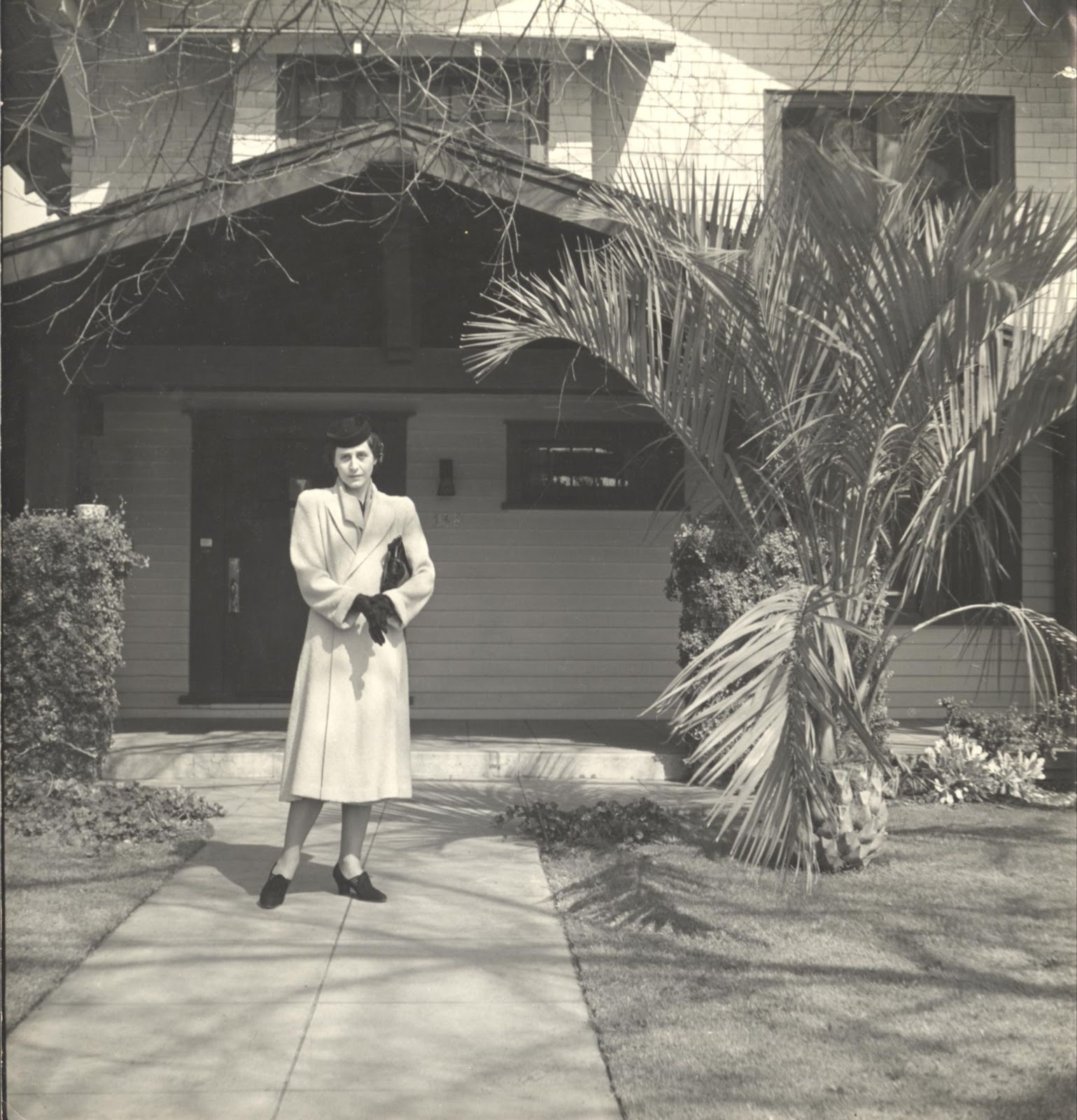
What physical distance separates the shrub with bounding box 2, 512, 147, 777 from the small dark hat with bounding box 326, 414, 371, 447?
9.74 feet

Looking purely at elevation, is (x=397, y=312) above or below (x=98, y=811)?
above

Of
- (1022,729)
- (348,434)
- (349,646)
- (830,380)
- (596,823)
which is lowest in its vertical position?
(596,823)

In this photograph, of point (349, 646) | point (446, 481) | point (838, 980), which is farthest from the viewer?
point (446, 481)

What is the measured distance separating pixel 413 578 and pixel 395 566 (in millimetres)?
88

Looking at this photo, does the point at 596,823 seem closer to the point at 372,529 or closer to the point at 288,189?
the point at 372,529

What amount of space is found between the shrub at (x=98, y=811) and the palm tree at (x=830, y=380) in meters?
2.98

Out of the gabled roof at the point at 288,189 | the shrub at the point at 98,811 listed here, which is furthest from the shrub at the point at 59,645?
the gabled roof at the point at 288,189

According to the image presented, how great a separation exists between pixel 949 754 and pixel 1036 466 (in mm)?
2050

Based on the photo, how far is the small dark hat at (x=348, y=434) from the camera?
15.0 feet

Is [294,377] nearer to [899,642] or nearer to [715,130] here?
[715,130]

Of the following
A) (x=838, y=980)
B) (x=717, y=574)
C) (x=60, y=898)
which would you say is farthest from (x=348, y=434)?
(x=717, y=574)

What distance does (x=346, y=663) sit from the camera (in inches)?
182


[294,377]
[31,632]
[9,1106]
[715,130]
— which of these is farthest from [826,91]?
[9,1106]

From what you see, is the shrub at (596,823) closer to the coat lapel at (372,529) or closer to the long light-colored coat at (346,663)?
the long light-colored coat at (346,663)
